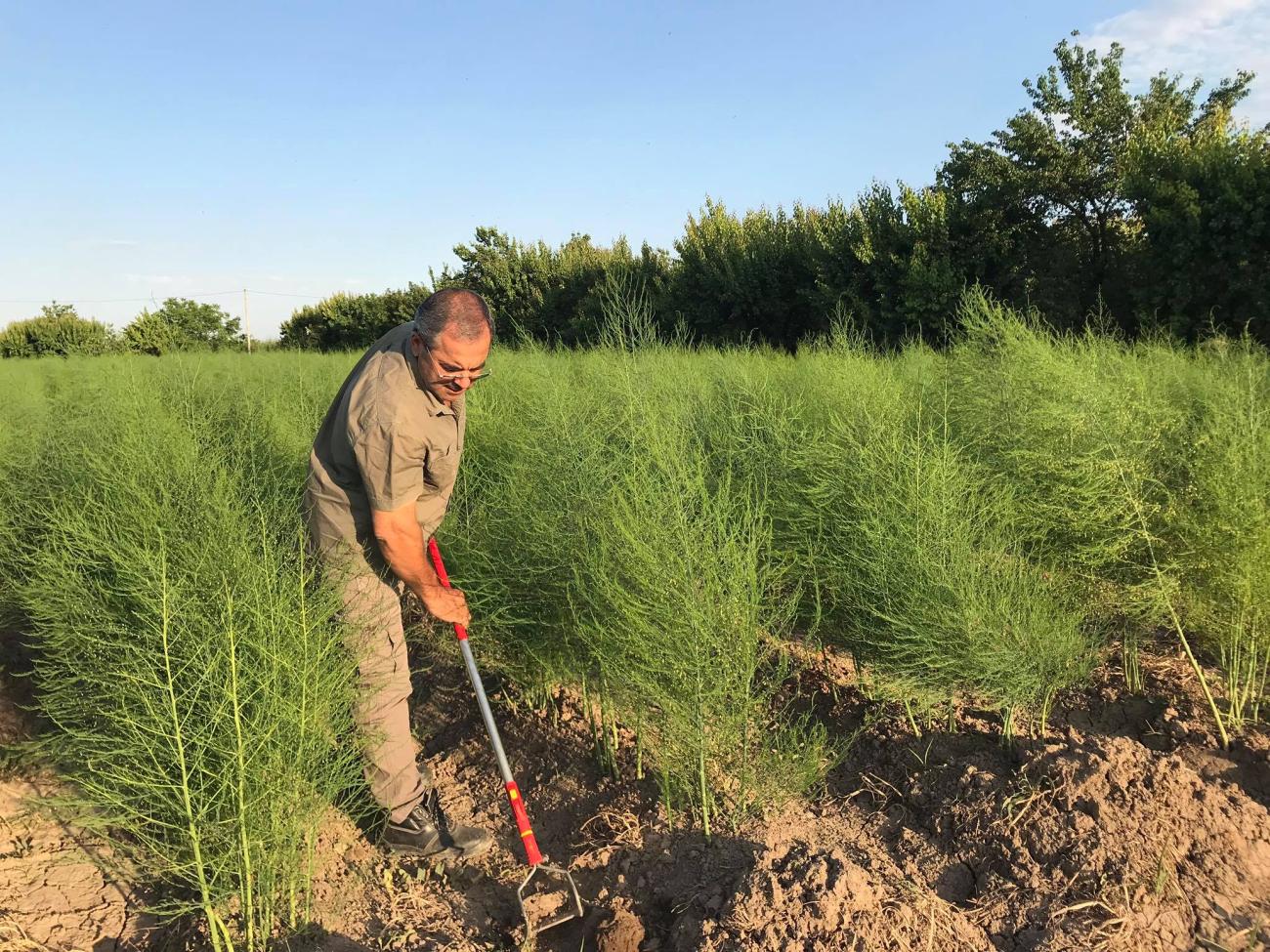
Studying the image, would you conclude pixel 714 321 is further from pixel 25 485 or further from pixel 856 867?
pixel 856 867

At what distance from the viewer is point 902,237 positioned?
11.8 metres

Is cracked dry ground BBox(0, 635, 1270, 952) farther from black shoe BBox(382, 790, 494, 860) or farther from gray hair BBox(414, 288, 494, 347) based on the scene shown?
gray hair BBox(414, 288, 494, 347)

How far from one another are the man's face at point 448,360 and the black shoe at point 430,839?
1.51 m

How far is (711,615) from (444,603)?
3.01ft

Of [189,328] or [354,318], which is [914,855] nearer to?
[189,328]

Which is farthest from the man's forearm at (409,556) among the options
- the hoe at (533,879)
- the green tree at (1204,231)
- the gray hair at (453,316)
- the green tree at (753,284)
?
the green tree at (753,284)

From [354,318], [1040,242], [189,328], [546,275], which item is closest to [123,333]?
[189,328]

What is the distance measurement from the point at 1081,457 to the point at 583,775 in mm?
2363

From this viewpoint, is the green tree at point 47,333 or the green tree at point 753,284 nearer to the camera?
the green tree at point 753,284

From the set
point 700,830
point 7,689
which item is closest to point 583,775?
point 700,830

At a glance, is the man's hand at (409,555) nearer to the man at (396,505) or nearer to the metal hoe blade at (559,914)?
the man at (396,505)

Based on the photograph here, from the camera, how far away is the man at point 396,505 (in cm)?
253

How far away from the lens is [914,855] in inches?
101

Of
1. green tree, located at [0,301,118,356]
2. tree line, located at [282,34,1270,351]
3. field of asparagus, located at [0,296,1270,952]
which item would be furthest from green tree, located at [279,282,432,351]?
field of asparagus, located at [0,296,1270,952]
